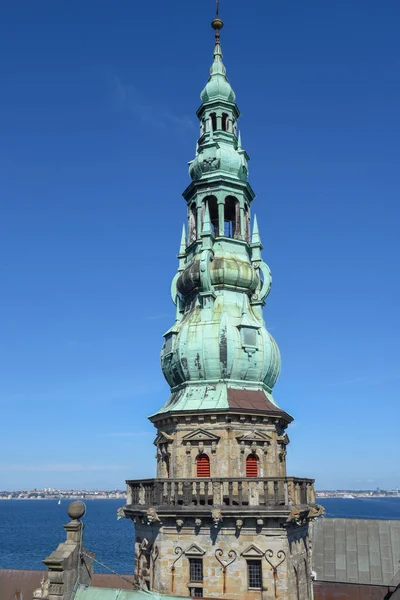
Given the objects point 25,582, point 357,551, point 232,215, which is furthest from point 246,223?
point 25,582

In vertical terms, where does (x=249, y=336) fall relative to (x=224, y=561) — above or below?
above

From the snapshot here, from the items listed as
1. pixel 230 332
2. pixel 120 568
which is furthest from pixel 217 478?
pixel 120 568

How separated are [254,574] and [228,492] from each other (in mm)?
3860

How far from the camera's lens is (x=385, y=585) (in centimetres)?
3753

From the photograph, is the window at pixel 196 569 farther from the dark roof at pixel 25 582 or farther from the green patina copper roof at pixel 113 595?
the dark roof at pixel 25 582

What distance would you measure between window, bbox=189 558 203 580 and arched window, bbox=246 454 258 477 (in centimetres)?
486

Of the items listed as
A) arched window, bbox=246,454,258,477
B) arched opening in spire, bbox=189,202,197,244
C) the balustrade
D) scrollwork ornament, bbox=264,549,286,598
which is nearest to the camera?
scrollwork ornament, bbox=264,549,286,598

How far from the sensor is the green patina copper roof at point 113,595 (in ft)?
63.2

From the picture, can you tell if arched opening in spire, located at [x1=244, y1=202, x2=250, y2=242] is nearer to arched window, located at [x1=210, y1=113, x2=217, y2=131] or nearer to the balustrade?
arched window, located at [x1=210, y1=113, x2=217, y2=131]

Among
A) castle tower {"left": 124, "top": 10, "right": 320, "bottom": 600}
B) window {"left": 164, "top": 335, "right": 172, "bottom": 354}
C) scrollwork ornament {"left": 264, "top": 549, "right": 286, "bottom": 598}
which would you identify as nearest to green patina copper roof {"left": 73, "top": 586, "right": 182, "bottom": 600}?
castle tower {"left": 124, "top": 10, "right": 320, "bottom": 600}

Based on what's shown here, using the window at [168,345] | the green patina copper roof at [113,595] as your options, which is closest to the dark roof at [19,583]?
the window at [168,345]

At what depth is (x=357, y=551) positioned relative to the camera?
133ft

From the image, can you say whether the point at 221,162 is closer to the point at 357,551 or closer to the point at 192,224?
the point at 192,224

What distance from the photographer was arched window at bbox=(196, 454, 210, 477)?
101ft
